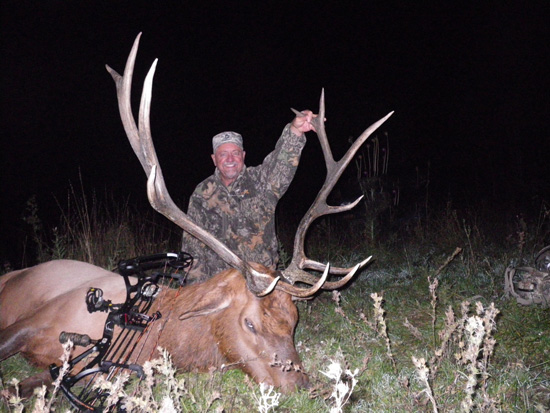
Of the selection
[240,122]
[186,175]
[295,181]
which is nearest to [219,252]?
[295,181]

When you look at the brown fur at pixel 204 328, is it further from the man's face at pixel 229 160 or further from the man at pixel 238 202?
the man's face at pixel 229 160

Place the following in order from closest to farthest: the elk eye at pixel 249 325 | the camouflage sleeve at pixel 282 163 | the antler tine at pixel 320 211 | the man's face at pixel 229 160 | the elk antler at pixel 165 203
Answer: the elk antler at pixel 165 203 → the elk eye at pixel 249 325 → the antler tine at pixel 320 211 → the camouflage sleeve at pixel 282 163 → the man's face at pixel 229 160

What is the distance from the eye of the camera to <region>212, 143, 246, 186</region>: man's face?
Result: 445 centimetres

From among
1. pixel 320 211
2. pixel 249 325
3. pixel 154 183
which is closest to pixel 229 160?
pixel 320 211

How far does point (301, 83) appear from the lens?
2452 cm

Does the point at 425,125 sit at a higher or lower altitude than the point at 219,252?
lower

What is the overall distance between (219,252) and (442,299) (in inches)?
85.3

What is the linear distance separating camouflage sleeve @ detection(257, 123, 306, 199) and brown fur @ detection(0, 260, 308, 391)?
61.6 inches

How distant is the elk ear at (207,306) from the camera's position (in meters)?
2.76

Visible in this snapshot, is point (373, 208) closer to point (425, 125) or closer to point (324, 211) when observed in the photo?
point (324, 211)

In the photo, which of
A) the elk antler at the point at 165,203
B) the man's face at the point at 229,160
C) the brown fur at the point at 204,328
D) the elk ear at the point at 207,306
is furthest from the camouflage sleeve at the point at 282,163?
the elk ear at the point at 207,306

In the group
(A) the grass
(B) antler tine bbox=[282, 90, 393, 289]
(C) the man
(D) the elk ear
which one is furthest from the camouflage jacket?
(D) the elk ear

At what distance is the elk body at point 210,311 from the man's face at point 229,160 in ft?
4.53

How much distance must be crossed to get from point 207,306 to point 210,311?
0.04 m
